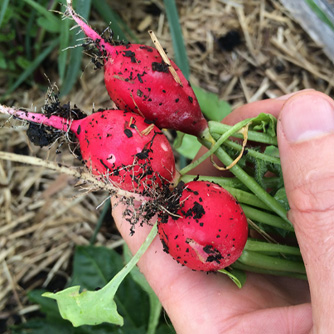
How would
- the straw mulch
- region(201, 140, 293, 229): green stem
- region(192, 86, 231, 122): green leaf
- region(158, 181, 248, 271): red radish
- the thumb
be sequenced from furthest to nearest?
1. the straw mulch
2. region(192, 86, 231, 122): green leaf
3. region(201, 140, 293, 229): green stem
4. region(158, 181, 248, 271): red radish
5. the thumb

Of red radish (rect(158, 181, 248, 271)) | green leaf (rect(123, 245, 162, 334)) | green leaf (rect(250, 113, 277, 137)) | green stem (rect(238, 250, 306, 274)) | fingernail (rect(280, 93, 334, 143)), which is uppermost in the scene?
fingernail (rect(280, 93, 334, 143))

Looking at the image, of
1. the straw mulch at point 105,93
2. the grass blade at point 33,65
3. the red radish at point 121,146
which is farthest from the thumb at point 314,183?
the grass blade at point 33,65

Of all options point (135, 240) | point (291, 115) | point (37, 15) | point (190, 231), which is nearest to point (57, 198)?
point (135, 240)

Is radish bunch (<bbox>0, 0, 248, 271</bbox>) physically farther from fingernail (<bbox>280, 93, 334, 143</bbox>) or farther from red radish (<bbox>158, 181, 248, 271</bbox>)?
fingernail (<bbox>280, 93, 334, 143</bbox>)

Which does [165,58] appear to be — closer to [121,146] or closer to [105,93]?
[121,146]

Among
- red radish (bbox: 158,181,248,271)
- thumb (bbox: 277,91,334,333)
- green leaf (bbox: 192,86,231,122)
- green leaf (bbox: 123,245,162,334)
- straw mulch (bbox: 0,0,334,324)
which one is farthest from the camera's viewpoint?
straw mulch (bbox: 0,0,334,324)

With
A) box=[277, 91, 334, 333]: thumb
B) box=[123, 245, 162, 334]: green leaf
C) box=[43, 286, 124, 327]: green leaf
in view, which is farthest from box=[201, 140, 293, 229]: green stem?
box=[123, 245, 162, 334]: green leaf

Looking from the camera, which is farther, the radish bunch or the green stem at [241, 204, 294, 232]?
the green stem at [241, 204, 294, 232]
